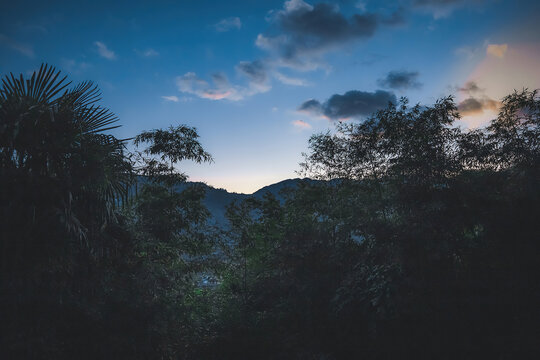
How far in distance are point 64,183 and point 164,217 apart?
3251 millimetres

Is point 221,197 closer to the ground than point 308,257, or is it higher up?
higher up

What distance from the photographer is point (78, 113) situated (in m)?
5.21

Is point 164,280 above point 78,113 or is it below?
below

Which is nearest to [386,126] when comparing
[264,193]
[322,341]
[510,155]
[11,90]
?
[510,155]

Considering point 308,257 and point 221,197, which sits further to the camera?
point 221,197

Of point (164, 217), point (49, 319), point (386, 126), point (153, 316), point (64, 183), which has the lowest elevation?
point (153, 316)

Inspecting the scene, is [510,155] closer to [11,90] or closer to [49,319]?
[49,319]

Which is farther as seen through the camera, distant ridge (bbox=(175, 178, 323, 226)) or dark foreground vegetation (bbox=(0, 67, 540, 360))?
distant ridge (bbox=(175, 178, 323, 226))

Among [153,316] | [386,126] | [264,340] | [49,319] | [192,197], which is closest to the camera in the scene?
[49,319]

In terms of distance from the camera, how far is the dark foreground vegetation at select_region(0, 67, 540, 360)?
4367 mm

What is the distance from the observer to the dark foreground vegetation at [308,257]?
437 cm

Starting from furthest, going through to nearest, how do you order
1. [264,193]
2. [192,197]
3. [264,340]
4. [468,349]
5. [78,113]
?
1. [264,193]
2. [192,197]
3. [264,340]
4. [78,113]
5. [468,349]

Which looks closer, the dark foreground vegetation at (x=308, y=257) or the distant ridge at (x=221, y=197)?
the dark foreground vegetation at (x=308, y=257)

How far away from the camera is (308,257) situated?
7.36m
